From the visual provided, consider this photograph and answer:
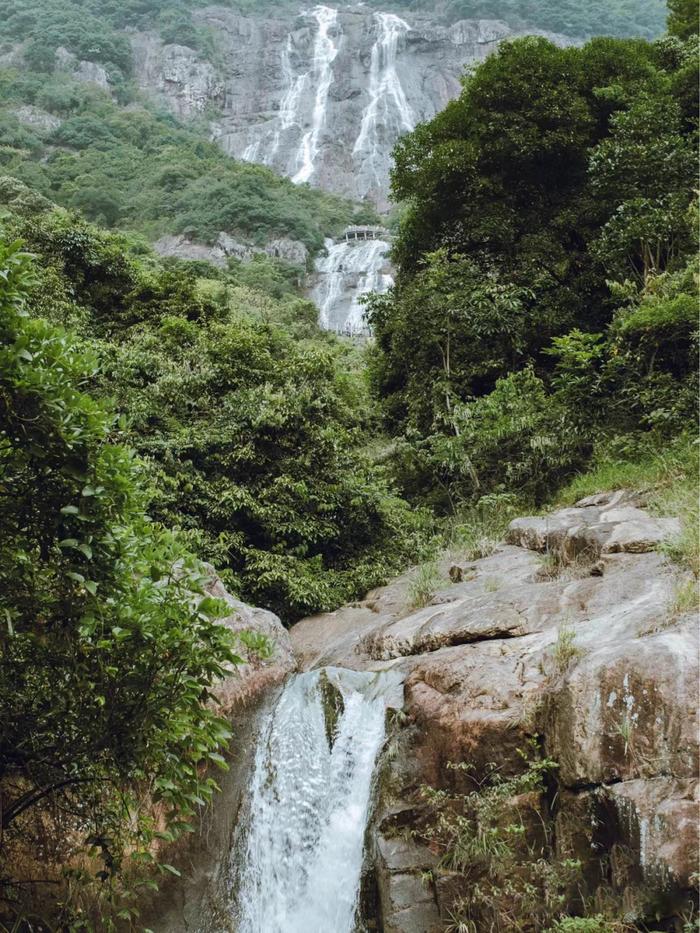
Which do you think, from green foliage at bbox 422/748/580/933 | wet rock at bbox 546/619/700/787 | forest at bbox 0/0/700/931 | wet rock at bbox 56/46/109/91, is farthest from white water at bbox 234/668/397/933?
wet rock at bbox 56/46/109/91

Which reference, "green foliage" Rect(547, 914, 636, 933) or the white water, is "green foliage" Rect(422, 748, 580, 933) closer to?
"green foliage" Rect(547, 914, 636, 933)

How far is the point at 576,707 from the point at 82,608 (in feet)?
10.2

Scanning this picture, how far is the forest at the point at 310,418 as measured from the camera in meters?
4.03

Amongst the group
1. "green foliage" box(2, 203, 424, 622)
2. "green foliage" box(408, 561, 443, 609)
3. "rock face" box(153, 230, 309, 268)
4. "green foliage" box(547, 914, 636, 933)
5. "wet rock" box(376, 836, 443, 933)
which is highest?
"rock face" box(153, 230, 309, 268)

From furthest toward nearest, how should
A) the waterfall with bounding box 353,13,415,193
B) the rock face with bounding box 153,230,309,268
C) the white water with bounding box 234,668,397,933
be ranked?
1. the waterfall with bounding box 353,13,415,193
2. the rock face with bounding box 153,230,309,268
3. the white water with bounding box 234,668,397,933

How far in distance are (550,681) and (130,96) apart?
79.0m

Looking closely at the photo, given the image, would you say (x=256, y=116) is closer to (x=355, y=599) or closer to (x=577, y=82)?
(x=577, y=82)

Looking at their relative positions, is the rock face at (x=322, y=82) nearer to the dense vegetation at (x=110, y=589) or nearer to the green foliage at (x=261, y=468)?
the green foliage at (x=261, y=468)

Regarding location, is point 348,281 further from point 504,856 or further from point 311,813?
point 504,856

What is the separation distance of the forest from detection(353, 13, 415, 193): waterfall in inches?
2051

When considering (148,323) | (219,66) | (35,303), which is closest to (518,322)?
(148,323)

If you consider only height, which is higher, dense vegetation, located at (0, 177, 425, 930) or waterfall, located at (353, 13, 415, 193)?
waterfall, located at (353, 13, 415, 193)

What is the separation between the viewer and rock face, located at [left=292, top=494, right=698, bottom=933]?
414 cm

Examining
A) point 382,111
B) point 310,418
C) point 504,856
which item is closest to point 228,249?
point 310,418
